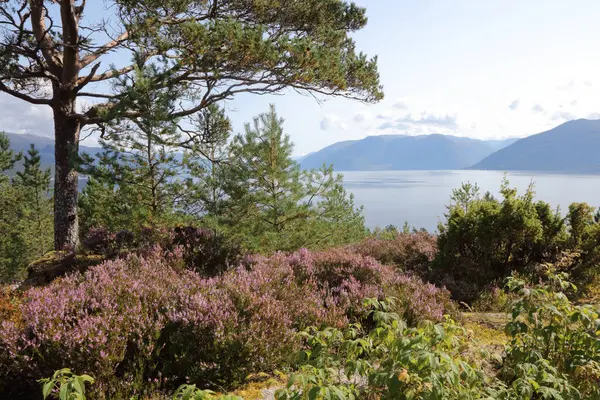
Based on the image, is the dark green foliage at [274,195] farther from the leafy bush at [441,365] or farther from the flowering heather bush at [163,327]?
the leafy bush at [441,365]

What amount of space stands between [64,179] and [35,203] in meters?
31.2

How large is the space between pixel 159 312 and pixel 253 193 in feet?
22.6

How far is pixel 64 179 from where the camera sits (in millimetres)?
10305

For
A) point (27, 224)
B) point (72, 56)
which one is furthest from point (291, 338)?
point (27, 224)

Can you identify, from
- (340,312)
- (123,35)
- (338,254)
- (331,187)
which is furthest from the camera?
(331,187)

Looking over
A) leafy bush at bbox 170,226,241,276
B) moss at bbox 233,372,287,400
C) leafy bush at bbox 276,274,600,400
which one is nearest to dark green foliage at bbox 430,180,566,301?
leafy bush at bbox 276,274,600,400

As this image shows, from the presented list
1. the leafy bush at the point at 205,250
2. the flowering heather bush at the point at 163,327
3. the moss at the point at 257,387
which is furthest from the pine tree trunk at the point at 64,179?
the moss at the point at 257,387

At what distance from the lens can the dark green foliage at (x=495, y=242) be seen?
22.2ft

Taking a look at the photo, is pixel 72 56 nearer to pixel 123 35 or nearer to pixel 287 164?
pixel 123 35

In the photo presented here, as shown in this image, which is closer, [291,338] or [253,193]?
[291,338]

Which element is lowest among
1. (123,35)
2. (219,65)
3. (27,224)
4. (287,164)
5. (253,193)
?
(27,224)

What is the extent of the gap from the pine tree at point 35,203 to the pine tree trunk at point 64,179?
27.4 metres

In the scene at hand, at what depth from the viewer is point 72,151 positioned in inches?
386

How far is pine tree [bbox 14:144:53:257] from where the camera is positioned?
1325 inches
